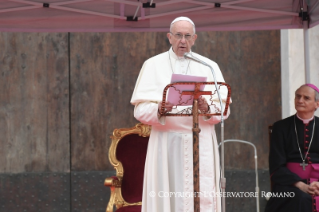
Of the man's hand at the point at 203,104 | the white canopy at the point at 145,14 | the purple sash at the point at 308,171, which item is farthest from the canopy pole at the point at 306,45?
the man's hand at the point at 203,104

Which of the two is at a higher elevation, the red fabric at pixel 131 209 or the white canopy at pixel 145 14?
the white canopy at pixel 145 14

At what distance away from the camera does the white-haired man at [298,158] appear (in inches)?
213

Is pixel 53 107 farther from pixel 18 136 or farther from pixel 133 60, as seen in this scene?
pixel 133 60

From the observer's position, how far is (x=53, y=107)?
7941 mm

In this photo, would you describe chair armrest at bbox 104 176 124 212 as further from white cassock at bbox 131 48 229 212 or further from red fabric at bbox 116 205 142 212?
white cassock at bbox 131 48 229 212

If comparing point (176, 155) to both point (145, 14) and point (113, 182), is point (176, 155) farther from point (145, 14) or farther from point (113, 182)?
point (145, 14)

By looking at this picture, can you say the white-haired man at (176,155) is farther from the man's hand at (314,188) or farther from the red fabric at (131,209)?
the man's hand at (314,188)

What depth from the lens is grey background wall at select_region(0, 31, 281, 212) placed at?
7922 millimetres

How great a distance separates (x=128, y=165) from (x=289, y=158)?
1.63 meters

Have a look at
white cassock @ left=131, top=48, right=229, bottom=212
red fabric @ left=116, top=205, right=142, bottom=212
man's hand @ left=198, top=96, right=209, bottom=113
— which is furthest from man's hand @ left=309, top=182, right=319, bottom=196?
man's hand @ left=198, top=96, right=209, bottom=113

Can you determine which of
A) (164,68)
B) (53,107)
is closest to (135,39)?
(53,107)

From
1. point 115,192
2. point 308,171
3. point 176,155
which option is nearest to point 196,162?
point 176,155

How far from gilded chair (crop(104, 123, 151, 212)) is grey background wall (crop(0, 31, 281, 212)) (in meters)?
1.82

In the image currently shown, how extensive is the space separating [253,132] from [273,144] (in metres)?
2.25
